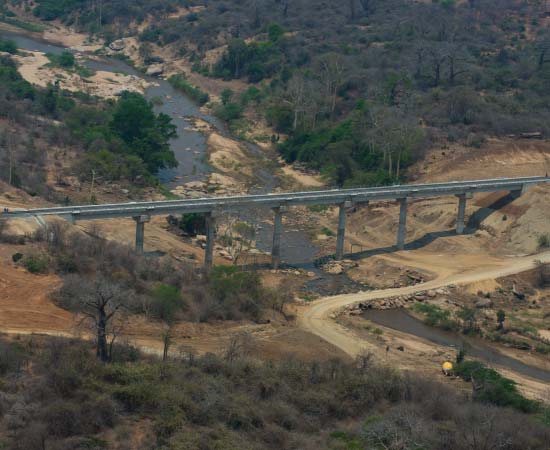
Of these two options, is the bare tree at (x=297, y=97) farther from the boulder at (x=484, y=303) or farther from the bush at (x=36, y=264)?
the bush at (x=36, y=264)

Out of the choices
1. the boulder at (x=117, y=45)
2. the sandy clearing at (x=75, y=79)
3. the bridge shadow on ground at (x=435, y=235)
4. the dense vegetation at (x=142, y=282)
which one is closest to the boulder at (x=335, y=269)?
the bridge shadow on ground at (x=435, y=235)

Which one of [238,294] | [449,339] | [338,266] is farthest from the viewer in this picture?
[338,266]

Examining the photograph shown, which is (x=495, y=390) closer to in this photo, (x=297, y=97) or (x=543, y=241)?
(x=543, y=241)

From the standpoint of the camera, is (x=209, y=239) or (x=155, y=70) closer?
(x=209, y=239)

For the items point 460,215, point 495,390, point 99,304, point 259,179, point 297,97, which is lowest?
point 259,179

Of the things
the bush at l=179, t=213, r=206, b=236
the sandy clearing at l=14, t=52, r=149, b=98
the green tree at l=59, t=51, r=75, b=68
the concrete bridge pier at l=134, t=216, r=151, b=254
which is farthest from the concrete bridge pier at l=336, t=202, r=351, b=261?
the green tree at l=59, t=51, r=75, b=68

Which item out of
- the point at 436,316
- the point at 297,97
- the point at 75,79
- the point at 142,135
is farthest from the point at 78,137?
the point at 436,316

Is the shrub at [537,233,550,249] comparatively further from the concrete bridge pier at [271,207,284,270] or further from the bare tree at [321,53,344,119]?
the bare tree at [321,53,344,119]
